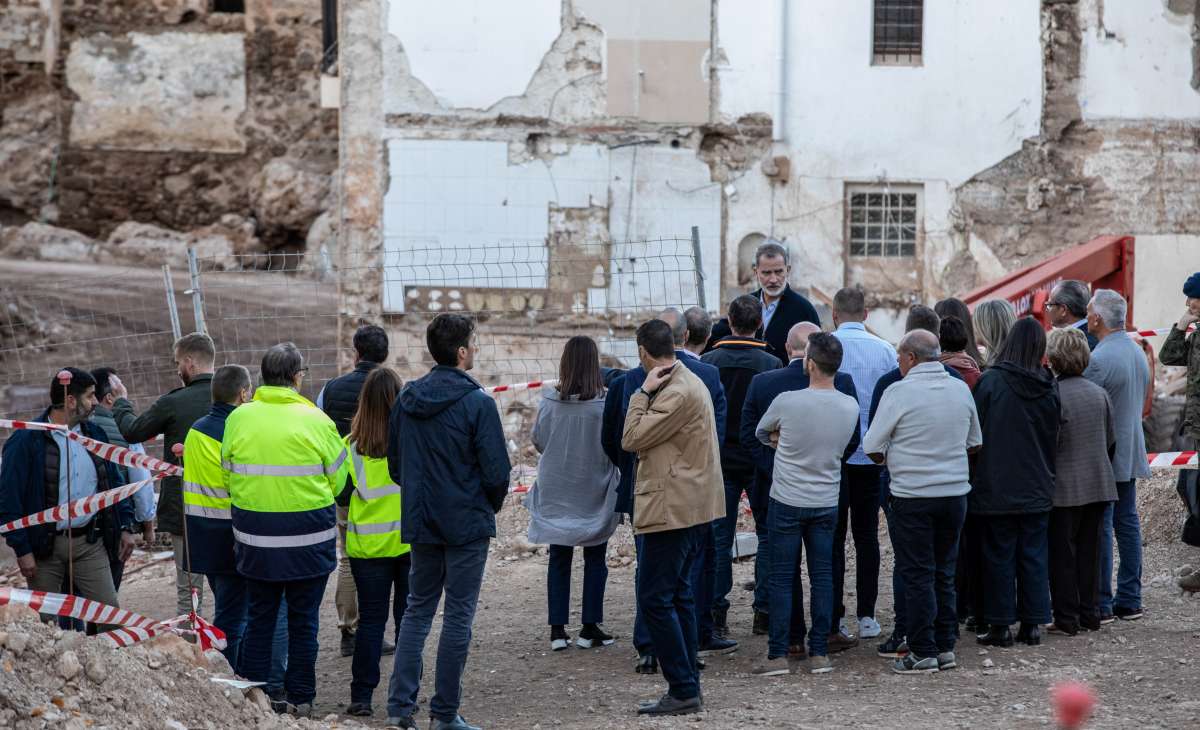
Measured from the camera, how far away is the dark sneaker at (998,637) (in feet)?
22.9

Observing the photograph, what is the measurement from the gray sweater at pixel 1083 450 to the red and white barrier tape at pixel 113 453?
4.66 m

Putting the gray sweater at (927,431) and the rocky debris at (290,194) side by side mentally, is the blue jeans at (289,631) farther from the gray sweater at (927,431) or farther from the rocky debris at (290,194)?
the rocky debris at (290,194)

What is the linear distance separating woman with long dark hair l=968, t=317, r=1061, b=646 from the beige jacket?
5.43ft

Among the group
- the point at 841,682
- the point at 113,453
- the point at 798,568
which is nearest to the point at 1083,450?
the point at 798,568

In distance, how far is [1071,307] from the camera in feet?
25.2

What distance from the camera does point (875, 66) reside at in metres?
15.6

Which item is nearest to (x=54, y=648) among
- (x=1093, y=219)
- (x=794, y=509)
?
(x=794, y=509)

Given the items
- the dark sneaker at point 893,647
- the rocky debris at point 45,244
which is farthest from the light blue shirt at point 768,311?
the rocky debris at point 45,244

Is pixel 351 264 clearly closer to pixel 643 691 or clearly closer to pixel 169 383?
pixel 169 383

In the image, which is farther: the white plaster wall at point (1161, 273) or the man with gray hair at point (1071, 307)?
the white plaster wall at point (1161, 273)

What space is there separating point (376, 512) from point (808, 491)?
2.09 meters

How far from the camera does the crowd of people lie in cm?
594

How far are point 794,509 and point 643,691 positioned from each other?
1.17 metres

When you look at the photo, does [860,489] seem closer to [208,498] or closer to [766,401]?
[766,401]
